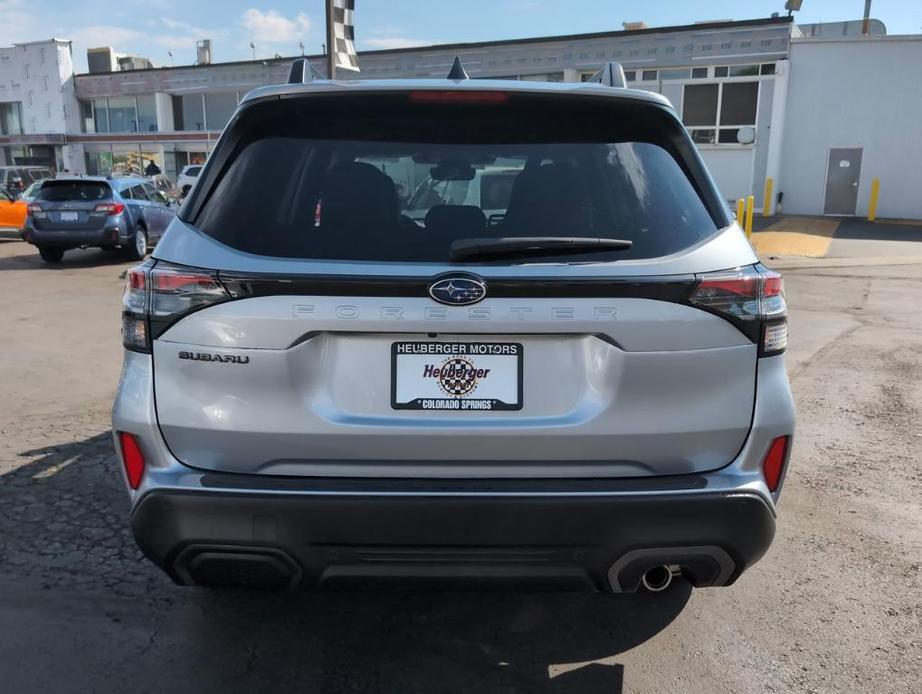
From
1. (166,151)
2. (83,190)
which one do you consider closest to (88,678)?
(83,190)

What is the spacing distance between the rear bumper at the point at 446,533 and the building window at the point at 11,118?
4958cm

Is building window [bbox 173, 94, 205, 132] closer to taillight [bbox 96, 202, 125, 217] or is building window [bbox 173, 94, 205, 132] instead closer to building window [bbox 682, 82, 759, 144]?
building window [bbox 682, 82, 759, 144]

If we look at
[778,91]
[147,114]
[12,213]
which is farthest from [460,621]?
[147,114]

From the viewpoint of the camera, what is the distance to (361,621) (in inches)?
119

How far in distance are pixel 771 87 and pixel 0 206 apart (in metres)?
22.7

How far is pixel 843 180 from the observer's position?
2581 centimetres

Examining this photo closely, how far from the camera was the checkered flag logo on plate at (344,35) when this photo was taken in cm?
1038

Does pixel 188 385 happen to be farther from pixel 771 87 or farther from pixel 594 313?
pixel 771 87

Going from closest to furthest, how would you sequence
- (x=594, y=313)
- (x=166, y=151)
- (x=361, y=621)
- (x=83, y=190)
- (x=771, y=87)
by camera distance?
(x=594, y=313), (x=361, y=621), (x=83, y=190), (x=771, y=87), (x=166, y=151)

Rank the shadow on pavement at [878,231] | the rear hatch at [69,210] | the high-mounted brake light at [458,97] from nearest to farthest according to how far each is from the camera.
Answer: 1. the high-mounted brake light at [458,97]
2. the rear hatch at [69,210]
3. the shadow on pavement at [878,231]

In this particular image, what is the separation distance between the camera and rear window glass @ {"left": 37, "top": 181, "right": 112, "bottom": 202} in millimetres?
14414

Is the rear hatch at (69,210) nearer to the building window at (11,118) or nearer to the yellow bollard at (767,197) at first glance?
the yellow bollard at (767,197)

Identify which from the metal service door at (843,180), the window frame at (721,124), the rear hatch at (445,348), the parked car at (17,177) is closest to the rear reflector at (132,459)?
the rear hatch at (445,348)

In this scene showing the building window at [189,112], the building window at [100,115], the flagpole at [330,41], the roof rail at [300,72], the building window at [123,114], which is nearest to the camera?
the roof rail at [300,72]
